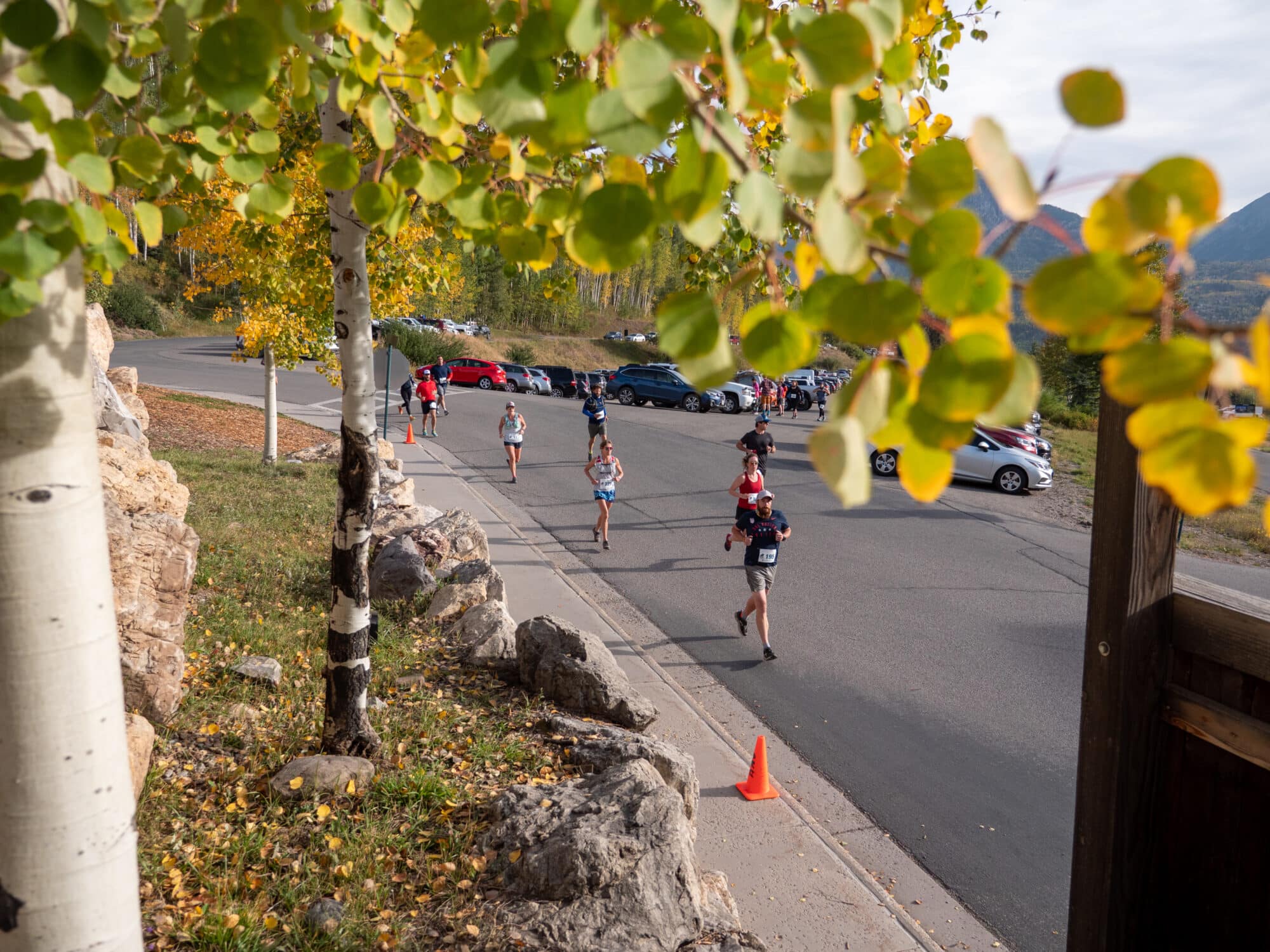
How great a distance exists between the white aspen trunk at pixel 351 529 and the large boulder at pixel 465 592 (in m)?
2.96

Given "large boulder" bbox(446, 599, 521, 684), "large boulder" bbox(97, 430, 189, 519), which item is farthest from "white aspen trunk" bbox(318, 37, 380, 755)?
"large boulder" bbox(97, 430, 189, 519)

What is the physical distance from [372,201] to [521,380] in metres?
40.1

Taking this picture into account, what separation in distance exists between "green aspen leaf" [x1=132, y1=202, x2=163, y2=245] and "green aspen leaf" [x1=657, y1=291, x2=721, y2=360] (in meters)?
1.32

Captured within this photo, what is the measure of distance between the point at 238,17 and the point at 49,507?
97 cm

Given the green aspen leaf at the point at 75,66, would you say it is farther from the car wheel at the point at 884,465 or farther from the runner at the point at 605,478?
the car wheel at the point at 884,465

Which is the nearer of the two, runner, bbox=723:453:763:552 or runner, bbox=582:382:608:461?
runner, bbox=723:453:763:552

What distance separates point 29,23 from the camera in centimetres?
116

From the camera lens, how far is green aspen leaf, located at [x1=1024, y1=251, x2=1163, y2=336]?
809 mm

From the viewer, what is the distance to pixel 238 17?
4.28 ft

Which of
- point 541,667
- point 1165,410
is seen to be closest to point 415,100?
point 1165,410

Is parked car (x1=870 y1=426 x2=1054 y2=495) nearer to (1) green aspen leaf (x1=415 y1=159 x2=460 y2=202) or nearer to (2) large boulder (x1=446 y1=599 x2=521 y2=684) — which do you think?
(2) large boulder (x1=446 y1=599 x2=521 y2=684)

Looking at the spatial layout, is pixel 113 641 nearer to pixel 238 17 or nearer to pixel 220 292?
pixel 238 17

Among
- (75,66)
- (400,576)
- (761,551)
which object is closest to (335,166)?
(75,66)

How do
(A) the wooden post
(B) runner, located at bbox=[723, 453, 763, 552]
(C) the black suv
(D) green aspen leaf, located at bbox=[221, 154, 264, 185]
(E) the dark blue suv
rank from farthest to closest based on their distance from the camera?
(C) the black suv
(E) the dark blue suv
(B) runner, located at bbox=[723, 453, 763, 552]
(A) the wooden post
(D) green aspen leaf, located at bbox=[221, 154, 264, 185]
